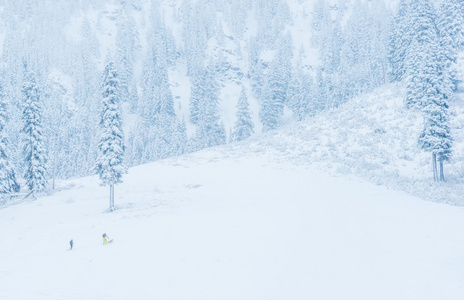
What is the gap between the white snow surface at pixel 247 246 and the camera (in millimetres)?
13414

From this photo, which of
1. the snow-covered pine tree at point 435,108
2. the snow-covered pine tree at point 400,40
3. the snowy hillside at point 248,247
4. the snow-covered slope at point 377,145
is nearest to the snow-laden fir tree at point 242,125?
the snow-covered slope at point 377,145

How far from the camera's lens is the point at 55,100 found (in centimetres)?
11394

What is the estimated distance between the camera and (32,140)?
134 feet

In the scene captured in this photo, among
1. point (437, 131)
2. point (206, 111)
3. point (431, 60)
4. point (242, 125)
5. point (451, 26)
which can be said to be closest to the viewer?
point (437, 131)

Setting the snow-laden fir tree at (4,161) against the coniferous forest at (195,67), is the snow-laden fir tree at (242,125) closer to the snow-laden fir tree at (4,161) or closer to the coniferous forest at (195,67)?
the coniferous forest at (195,67)

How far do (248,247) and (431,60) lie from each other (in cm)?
2964

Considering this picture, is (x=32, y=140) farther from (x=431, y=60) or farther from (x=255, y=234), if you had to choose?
(x=431, y=60)

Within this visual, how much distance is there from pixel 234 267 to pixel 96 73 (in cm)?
12477

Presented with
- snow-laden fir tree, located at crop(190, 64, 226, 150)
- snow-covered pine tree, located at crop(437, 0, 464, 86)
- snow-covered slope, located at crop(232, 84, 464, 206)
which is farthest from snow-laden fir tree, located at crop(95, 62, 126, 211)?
snow-laden fir tree, located at crop(190, 64, 226, 150)

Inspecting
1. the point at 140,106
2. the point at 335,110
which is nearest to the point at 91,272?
the point at 335,110

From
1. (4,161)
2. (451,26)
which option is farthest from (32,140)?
(451,26)

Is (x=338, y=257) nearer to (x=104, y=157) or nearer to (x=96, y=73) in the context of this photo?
(x=104, y=157)

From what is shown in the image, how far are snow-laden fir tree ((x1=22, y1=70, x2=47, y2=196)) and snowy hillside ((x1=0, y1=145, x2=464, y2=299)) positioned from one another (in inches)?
374

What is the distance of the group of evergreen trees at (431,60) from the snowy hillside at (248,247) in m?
9.77
